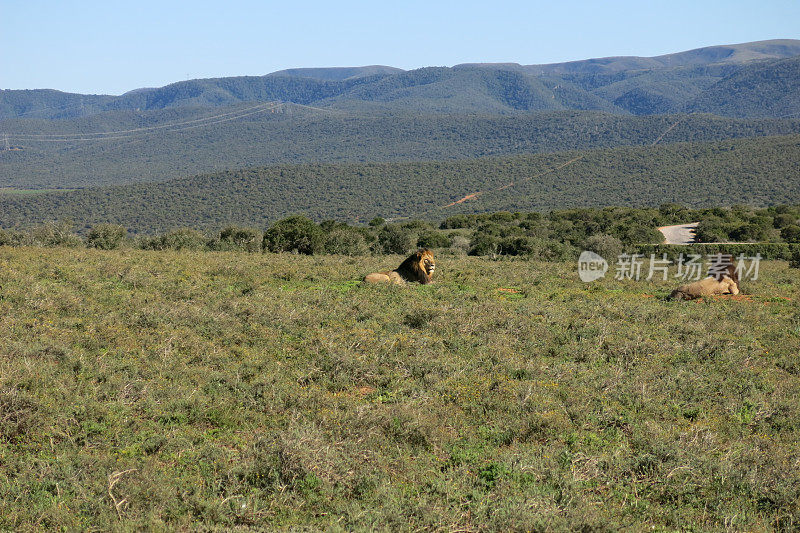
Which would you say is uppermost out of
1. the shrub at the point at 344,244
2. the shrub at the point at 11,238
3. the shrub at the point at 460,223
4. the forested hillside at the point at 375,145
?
the forested hillside at the point at 375,145

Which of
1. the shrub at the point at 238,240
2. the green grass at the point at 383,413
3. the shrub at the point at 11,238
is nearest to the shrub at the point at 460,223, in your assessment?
the shrub at the point at 238,240

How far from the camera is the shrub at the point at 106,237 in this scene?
1080 inches

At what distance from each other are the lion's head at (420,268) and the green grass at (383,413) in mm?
2547

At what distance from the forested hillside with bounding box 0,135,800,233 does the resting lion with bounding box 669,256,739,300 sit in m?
67.8

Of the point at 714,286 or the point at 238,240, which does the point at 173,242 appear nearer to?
the point at 238,240

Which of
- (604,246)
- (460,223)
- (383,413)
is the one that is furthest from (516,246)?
(460,223)

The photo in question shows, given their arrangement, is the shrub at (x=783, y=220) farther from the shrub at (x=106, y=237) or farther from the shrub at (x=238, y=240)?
the shrub at (x=106, y=237)

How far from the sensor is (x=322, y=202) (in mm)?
102688

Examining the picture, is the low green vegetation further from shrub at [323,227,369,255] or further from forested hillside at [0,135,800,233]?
forested hillside at [0,135,800,233]

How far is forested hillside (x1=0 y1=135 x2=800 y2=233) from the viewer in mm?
86875

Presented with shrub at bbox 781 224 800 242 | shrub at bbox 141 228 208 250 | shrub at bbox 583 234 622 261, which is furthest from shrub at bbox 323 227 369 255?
shrub at bbox 781 224 800 242

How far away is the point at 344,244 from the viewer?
27.9 metres

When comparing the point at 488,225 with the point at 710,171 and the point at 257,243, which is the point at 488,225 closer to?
the point at 257,243

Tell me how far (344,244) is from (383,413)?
819 inches
